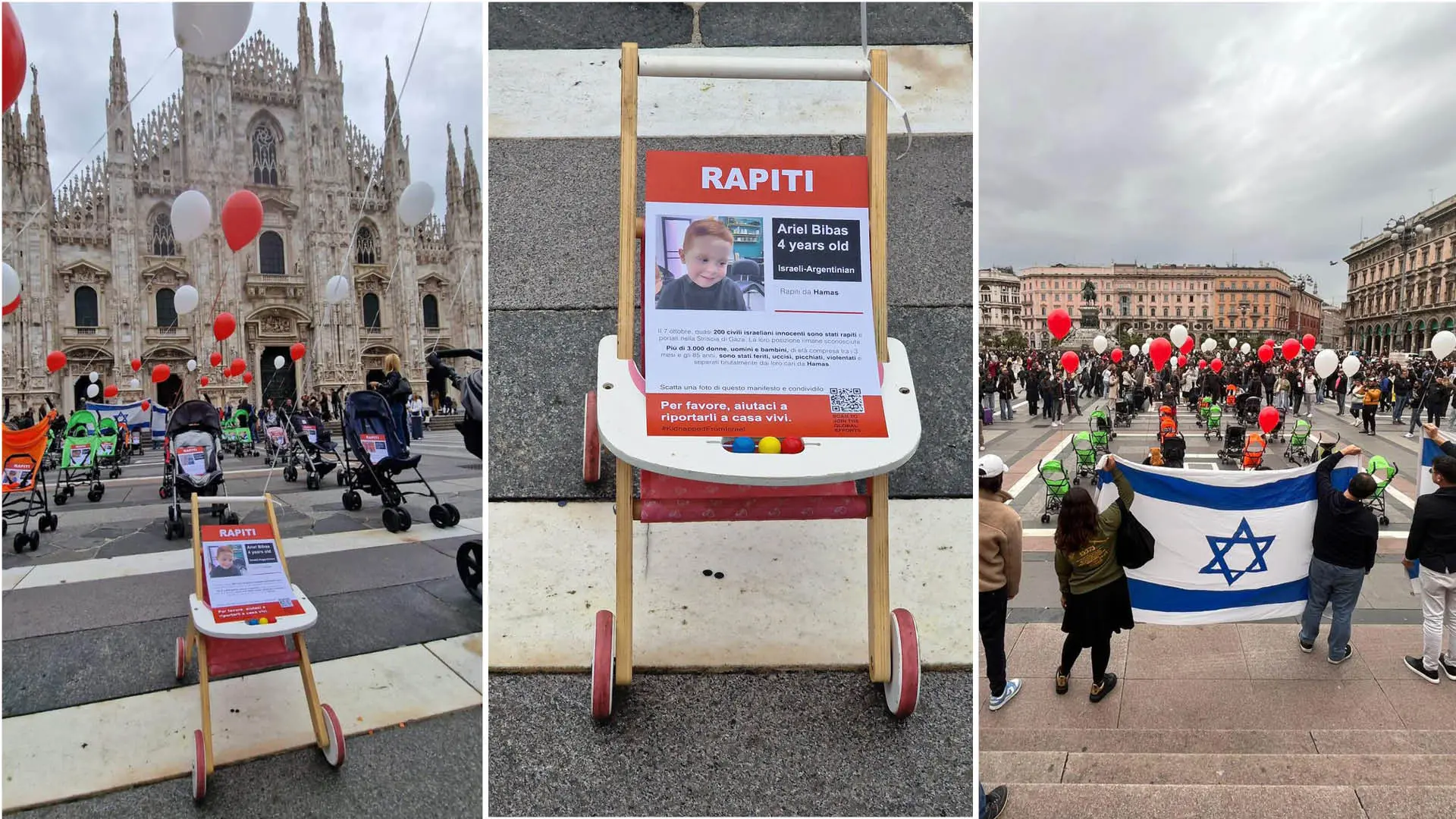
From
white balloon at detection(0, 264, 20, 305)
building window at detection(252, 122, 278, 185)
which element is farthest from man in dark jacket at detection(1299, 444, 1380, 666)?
building window at detection(252, 122, 278, 185)

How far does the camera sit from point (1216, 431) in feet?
62.3

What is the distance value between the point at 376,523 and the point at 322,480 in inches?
187

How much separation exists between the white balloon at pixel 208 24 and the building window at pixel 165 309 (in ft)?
140

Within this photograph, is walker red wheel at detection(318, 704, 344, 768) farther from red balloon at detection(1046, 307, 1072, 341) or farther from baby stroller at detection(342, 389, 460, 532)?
red balloon at detection(1046, 307, 1072, 341)

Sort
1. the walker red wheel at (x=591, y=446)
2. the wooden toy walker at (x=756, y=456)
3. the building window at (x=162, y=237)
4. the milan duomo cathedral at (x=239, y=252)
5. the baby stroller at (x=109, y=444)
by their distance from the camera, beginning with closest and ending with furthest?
the wooden toy walker at (x=756, y=456) → the walker red wheel at (x=591, y=446) → the baby stroller at (x=109, y=444) → the milan duomo cathedral at (x=239, y=252) → the building window at (x=162, y=237)

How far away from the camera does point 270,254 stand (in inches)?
1729

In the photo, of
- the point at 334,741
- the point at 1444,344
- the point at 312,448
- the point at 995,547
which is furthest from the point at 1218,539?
the point at 1444,344

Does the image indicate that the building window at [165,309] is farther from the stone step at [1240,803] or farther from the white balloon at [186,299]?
the stone step at [1240,803]

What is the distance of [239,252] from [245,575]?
4366 cm

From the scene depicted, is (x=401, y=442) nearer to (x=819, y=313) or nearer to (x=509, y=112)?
(x=509, y=112)

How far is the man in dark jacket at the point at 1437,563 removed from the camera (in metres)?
5.36

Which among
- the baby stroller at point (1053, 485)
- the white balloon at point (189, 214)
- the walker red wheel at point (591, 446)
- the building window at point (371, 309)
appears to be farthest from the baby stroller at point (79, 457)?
the building window at point (371, 309)

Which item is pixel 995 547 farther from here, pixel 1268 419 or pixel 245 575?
pixel 1268 419

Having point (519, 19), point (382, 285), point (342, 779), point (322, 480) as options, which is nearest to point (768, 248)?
point (519, 19)
